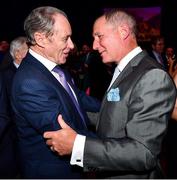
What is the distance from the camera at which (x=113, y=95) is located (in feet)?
5.65

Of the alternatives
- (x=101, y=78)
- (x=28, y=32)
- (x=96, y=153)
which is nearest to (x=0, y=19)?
(x=101, y=78)

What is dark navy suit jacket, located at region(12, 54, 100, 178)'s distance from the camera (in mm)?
1767

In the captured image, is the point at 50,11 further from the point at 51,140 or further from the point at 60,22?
the point at 51,140

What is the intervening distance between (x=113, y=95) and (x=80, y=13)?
425 inches

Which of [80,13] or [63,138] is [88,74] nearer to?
[63,138]

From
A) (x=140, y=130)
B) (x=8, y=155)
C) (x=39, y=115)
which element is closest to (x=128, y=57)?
(x=140, y=130)

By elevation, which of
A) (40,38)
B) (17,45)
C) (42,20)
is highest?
(42,20)

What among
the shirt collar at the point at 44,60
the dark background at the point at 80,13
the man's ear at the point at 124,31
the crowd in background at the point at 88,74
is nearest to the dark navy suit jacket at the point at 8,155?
the crowd in background at the point at 88,74

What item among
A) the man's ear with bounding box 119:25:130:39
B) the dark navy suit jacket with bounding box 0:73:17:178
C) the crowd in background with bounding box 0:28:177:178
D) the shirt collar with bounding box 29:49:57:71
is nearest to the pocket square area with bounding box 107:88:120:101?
the man's ear with bounding box 119:25:130:39

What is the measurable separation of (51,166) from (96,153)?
470mm

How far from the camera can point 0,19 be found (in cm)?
1053

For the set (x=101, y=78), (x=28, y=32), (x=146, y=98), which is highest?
(x=28, y=32)

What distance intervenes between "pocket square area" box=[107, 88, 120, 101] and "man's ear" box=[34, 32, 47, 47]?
0.54m

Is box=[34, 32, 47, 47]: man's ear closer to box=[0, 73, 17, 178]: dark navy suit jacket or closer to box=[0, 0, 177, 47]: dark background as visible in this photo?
box=[0, 73, 17, 178]: dark navy suit jacket
